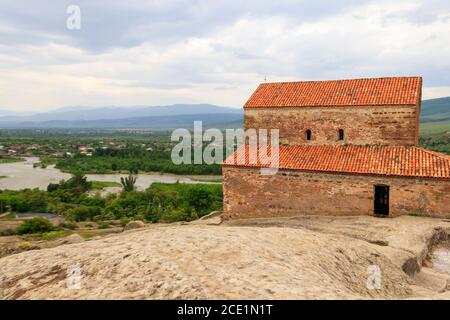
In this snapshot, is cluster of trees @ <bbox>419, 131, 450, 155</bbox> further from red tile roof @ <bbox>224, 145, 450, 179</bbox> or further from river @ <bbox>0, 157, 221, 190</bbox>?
red tile roof @ <bbox>224, 145, 450, 179</bbox>

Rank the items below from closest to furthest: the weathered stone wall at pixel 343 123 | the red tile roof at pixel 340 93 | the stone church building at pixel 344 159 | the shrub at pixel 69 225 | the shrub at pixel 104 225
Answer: the stone church building at pixel 344 159 → the weathered stone wall at pixel 343 123 → the red tile roof at pixel 340 93 → the shrub at pixel 104 225 → the shrub at pixel 69 225

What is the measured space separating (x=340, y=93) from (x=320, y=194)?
4.90 meters

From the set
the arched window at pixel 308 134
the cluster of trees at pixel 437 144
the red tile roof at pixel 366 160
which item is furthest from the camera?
the cluster of trees at pixel 437 144

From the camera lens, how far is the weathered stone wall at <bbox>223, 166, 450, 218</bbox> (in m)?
14.7

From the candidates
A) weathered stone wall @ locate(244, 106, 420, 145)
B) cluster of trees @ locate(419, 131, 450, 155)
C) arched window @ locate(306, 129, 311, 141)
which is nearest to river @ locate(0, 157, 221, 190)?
cluster of trees @ locate(419, 131, 450, 155)

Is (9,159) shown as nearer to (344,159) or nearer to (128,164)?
(128,164)

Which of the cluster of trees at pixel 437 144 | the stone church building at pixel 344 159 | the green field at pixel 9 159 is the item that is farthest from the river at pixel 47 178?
the stone church building at pixel 344 159

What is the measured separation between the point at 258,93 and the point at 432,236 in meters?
10.6

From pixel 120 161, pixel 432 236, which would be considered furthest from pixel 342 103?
pixel 120 161

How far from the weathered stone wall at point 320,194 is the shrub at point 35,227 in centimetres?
2022

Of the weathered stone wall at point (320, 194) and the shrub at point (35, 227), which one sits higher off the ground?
the weathered stone wall at point (320, 194)

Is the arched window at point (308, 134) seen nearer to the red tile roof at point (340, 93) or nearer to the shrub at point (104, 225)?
the red tile roof at point (340, 93)

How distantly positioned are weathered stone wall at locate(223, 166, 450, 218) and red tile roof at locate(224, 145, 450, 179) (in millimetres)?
249

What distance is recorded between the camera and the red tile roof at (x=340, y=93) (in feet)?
54.9
